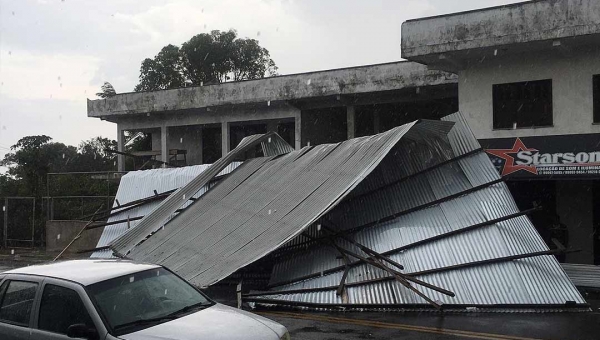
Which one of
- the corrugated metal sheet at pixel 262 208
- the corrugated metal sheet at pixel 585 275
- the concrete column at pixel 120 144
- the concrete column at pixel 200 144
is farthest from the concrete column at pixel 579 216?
the concrete column at pixel 120 144

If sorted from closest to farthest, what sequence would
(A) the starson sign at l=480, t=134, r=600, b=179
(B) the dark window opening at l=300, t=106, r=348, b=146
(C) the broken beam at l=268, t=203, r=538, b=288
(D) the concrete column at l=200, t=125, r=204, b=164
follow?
1. (C) the broken beam at l=268, t=203, r=538, b=288
2. (A) the starson sign at l=480, t=134, r=600, b=179
3. (B) the dark window opening at l=300, t=106, r=348, b=146
4. (D) the concrete column at l=200, t=125, r=204, b=164

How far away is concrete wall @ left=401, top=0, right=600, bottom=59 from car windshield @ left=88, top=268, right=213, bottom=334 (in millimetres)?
12354

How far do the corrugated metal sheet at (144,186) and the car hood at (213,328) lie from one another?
11.6m

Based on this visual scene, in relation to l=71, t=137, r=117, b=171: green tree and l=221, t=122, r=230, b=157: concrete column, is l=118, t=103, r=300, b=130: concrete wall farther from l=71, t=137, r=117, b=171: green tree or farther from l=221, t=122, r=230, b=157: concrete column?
l=71, t=137, r=117, b=171: green tree

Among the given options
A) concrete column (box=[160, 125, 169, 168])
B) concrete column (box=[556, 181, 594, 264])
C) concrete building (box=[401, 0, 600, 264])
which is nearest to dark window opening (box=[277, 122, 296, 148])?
concrete column (box=[160, 125, 169, 168])

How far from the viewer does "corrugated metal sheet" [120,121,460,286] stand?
461 inches

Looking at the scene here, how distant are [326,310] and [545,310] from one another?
146 inches

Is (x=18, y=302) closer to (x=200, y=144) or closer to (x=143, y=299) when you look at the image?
(x=143, y=299)

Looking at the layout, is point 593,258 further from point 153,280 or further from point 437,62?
point 153,280

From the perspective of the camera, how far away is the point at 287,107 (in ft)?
87.5

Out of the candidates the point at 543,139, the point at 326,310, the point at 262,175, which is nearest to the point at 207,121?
the point at 262,175

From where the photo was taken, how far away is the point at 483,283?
10.6 meters

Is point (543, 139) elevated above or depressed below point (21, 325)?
above

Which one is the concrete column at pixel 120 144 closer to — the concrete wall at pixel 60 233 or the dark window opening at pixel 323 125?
the concrete wall at pixel 60 233
